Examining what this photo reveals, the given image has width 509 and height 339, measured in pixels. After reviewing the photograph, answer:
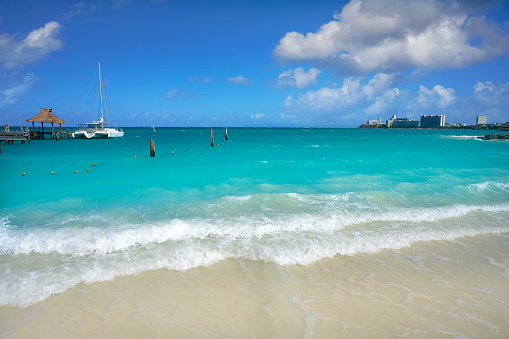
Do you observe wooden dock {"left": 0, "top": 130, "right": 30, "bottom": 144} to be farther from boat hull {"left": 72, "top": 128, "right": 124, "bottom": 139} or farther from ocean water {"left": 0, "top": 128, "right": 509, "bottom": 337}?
ocean water {"left": 0, "top": 128, "right": 509, "bottom": 337}

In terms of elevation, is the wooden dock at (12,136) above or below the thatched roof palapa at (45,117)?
below

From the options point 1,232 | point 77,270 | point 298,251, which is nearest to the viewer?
point 77,270

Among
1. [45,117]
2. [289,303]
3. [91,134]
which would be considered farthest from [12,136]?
[289,303]

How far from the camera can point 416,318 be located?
4254mm

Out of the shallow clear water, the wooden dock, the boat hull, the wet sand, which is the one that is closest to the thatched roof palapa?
the boat hull

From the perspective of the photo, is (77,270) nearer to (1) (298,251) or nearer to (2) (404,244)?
(1) (298,251)

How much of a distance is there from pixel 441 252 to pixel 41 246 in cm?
987

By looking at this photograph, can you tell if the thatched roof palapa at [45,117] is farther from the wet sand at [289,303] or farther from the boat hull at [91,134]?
the wet sand at [289,303]

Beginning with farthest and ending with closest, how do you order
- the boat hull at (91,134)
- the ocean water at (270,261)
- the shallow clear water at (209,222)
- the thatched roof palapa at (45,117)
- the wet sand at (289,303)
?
the boat hull at (91,134) → the thatched roof palapa at (45,117) → the shallow clear water at (209,222) → the ocean water at (270,261) → the wet sand at (289,303)

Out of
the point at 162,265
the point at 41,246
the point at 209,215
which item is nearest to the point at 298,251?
Answer: the point at 162,265

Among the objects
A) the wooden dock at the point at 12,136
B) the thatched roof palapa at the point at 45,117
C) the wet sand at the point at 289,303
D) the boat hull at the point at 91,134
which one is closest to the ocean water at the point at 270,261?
the wet sand at the point at 289,303

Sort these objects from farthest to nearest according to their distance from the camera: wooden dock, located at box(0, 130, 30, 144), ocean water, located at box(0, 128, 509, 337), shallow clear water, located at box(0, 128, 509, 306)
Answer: wooden dock, located at box(0, 130, 30, 144)
shallow clear water, located at box(0, 128, 509, 306)
ocean water, located at box(0, 128, 509, 337)

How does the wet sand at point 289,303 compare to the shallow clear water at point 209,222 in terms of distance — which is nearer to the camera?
the wet sand at point 289,303

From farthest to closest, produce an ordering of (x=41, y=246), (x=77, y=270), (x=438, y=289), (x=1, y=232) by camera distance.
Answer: (x=1, y=232)
(x=41, y=246)
(x=77, y=270)
(x=438, y=289)
